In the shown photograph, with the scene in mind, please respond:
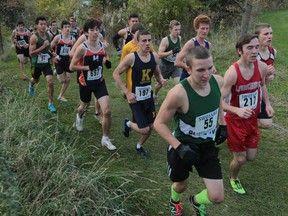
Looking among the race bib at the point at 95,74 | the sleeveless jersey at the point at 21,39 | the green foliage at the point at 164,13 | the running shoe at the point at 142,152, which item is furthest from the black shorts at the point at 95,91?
the green foliage at the point at 164,13

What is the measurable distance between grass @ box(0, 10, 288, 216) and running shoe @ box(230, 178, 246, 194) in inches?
2.9

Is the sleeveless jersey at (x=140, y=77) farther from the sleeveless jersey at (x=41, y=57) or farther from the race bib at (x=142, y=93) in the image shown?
the sleeveless jersey at (x=41, y=57)

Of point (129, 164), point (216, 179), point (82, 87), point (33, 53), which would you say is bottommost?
point (129, 164)

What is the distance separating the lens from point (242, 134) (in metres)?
3.94

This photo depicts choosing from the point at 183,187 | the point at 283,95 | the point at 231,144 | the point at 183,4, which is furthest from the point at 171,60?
the point at 183,4

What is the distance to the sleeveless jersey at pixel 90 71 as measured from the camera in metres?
5.50

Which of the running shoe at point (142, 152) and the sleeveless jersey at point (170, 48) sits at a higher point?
the sleeveless jersey at point (170, 48)

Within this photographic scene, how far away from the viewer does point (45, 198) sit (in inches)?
131

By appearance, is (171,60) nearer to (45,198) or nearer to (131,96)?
(131,96)

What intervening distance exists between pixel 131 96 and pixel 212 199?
2.13 m

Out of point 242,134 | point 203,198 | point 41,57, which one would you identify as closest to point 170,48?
point 41,57

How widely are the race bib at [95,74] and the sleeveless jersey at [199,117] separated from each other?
104 inches

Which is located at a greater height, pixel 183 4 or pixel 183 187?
pixel 183 4

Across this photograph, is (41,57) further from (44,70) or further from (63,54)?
(63,54)
